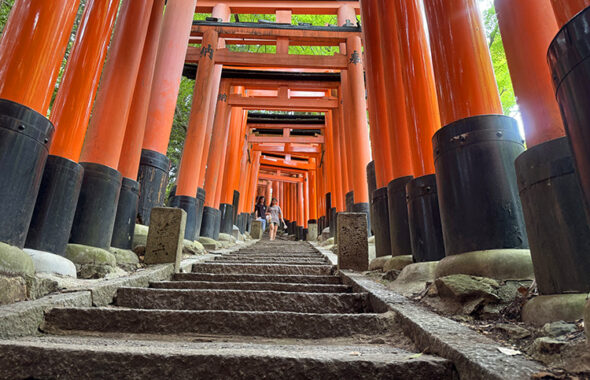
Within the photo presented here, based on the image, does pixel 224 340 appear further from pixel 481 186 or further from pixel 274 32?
pixel 274 32

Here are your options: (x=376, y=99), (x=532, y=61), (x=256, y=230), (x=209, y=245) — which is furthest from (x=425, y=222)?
(x=256, y=230)

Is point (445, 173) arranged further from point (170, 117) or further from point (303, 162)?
point (303, 162)

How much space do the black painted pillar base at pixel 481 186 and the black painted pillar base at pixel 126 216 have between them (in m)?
3.69

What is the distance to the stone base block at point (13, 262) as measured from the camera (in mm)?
2193

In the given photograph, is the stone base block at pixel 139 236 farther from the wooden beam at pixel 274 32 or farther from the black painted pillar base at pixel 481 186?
the wooden beam at pixel 274 32

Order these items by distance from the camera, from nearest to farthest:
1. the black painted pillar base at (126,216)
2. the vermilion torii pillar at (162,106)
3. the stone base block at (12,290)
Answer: the stone base block at (12,290) < the black painted pillar base at (126,216) < the vermilion torii pillar at (162,106)

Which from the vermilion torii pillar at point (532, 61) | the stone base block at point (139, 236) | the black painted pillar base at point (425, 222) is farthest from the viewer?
the stone base block at point (139, 236)

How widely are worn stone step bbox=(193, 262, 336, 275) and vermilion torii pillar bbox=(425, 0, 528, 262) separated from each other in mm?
2002

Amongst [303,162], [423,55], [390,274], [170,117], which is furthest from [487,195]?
[303,162]

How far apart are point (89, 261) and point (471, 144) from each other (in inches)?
138

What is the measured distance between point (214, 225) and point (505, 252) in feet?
24.4

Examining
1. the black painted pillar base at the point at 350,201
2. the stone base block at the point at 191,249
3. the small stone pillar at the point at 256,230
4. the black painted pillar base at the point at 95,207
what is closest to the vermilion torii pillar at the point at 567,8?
the black painted pillar base at the point at 95,207

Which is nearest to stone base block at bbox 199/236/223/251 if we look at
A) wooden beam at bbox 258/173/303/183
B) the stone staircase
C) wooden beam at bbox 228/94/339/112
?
the stone staircase

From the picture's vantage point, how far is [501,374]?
109 centimetres
